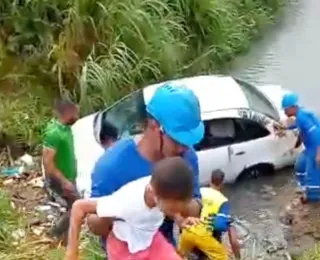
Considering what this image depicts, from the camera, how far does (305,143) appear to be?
9.84 m

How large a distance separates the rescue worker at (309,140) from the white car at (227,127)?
77 cm

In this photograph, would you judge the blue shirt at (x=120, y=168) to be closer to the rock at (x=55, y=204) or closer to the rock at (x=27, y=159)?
the rock at (x=55, y=204)

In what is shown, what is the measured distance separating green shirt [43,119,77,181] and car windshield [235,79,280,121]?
3.60m

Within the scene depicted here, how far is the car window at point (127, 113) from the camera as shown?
10.4 m

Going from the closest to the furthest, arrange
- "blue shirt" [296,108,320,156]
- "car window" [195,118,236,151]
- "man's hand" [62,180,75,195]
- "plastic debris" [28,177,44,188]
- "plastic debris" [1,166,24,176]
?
"man's hand" [62,180,75,195], "blue shirt" [296,108,320,156], "plastic debris" [28,177,44,188], "plastic debris" [1,166,24,176], "car window" [195,118,236,151]

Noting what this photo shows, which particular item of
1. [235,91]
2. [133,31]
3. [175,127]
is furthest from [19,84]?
[175,127]

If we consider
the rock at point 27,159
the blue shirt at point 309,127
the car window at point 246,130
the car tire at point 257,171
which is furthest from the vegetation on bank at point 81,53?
the blue shirt at point 309,127

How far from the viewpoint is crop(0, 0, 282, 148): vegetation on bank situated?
12.2m

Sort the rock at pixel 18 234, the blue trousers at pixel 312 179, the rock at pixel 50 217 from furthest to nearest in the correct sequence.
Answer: the blue trousers at pixel 312 179 < the rock at pixel 50 217 < the rock at pixel 18 234

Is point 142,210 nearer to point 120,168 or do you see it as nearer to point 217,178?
point 120,168

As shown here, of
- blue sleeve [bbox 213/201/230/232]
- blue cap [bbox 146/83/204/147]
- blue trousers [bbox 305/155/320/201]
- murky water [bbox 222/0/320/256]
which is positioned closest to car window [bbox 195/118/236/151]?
murky water [bbox 222/0/320/256]

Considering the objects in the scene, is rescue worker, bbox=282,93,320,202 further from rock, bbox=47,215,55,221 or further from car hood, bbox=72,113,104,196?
rock, bbox=47,215,55,221

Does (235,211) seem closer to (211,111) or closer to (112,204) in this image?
(211,111)

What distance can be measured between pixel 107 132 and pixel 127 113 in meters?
0.35
